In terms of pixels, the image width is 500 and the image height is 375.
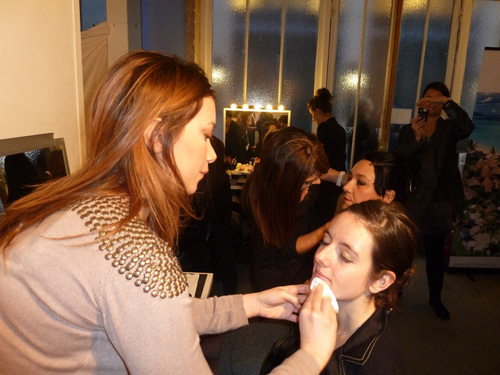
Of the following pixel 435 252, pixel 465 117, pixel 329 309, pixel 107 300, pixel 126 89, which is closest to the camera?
pixel 107 300

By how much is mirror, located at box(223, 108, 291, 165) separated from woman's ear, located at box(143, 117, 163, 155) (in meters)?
3.33

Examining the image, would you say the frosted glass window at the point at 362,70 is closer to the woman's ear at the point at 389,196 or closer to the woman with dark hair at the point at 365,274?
the woman's ear at the point at 389,196

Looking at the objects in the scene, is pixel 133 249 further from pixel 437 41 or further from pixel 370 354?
pixel 437 41

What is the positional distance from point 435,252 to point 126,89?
272 centimetres


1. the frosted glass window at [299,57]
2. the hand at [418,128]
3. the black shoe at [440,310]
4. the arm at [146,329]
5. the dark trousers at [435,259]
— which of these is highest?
the frosted glass window at [299,57]

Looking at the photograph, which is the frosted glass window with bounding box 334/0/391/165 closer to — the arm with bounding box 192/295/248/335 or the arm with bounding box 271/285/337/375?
the arm with bounding box 192/295/248/335

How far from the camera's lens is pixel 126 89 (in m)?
0.72

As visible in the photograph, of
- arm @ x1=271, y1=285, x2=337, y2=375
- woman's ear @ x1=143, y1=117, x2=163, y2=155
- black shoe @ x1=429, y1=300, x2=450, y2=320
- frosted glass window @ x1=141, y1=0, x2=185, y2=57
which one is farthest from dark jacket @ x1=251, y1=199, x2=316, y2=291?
frosted glass window @ x1=141, y1=0, x2=185, y2=57

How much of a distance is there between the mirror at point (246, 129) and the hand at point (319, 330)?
3259 mm

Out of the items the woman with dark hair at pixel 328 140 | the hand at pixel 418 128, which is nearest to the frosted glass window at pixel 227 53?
the woman with dark hair at pixel 328 140

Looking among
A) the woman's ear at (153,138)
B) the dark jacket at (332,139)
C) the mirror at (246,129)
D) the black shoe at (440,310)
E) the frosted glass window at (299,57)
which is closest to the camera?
the woman's ear at (153,138)

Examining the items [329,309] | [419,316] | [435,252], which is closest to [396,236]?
[329,309]

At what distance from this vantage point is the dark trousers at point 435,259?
275 cm

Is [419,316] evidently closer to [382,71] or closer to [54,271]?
[382,71]
